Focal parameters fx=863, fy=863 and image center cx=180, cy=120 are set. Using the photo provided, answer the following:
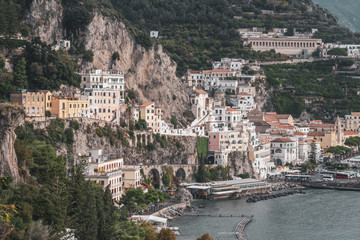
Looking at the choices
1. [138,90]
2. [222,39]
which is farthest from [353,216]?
[222,39]

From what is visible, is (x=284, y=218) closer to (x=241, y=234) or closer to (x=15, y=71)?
(x=241, y=234)

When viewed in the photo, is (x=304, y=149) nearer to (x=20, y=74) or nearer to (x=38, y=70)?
(x=38, y=70)

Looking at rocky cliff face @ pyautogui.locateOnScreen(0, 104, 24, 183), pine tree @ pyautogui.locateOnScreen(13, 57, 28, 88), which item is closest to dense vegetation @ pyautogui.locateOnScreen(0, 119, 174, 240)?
rocky cliff face @ pyautogui.locateOnScreen(0, 104, 24, 183)

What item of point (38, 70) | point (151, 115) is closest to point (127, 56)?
point (151, 115)

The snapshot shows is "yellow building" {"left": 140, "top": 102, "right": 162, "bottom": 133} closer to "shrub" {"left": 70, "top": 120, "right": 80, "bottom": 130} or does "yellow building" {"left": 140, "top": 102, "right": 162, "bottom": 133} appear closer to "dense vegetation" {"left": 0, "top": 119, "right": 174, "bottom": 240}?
"shrub" {"left": 70, "top": 120, "right": 80, "bottom": 130}

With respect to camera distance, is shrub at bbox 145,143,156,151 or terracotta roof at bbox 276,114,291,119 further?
terracotta roof at bbox 276,114,291,119

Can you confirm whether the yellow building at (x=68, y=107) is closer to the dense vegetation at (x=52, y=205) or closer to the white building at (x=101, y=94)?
the white building at (x=101, y=94)

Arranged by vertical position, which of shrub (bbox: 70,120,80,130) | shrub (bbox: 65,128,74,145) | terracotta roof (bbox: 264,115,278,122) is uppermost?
terracotta roof (bbox: 264,115,278,122)
